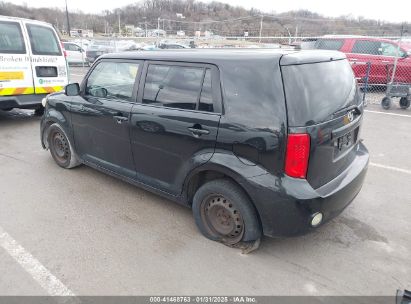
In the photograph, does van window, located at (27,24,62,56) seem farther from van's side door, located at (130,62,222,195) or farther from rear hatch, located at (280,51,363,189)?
rear hatch, located at (280,51,363,189)

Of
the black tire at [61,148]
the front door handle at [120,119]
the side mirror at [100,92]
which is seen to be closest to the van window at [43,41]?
the black tire at [61,148]

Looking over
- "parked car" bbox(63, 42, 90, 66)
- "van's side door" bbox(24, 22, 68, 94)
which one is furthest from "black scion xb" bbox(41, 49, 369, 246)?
"parked car" bbox(63, 42, 90, 66)

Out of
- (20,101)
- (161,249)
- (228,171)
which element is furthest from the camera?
(20,101)

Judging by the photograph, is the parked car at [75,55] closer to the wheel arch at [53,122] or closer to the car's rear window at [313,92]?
the wheel arch at [53,122]

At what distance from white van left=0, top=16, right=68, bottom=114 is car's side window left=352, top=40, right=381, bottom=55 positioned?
9070 millimetres

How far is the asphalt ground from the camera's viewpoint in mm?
2568

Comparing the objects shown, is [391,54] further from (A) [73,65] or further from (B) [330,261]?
(A) [73,65]

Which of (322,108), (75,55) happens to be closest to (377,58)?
(322,108)

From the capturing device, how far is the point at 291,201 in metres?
2.52

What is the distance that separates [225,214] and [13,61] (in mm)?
5523

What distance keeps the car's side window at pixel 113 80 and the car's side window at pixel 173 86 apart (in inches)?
10.4

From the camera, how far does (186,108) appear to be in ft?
9.89

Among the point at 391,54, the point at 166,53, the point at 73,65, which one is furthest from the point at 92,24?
the point at 166,53

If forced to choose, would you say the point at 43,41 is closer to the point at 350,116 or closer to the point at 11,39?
the point at 11,39
